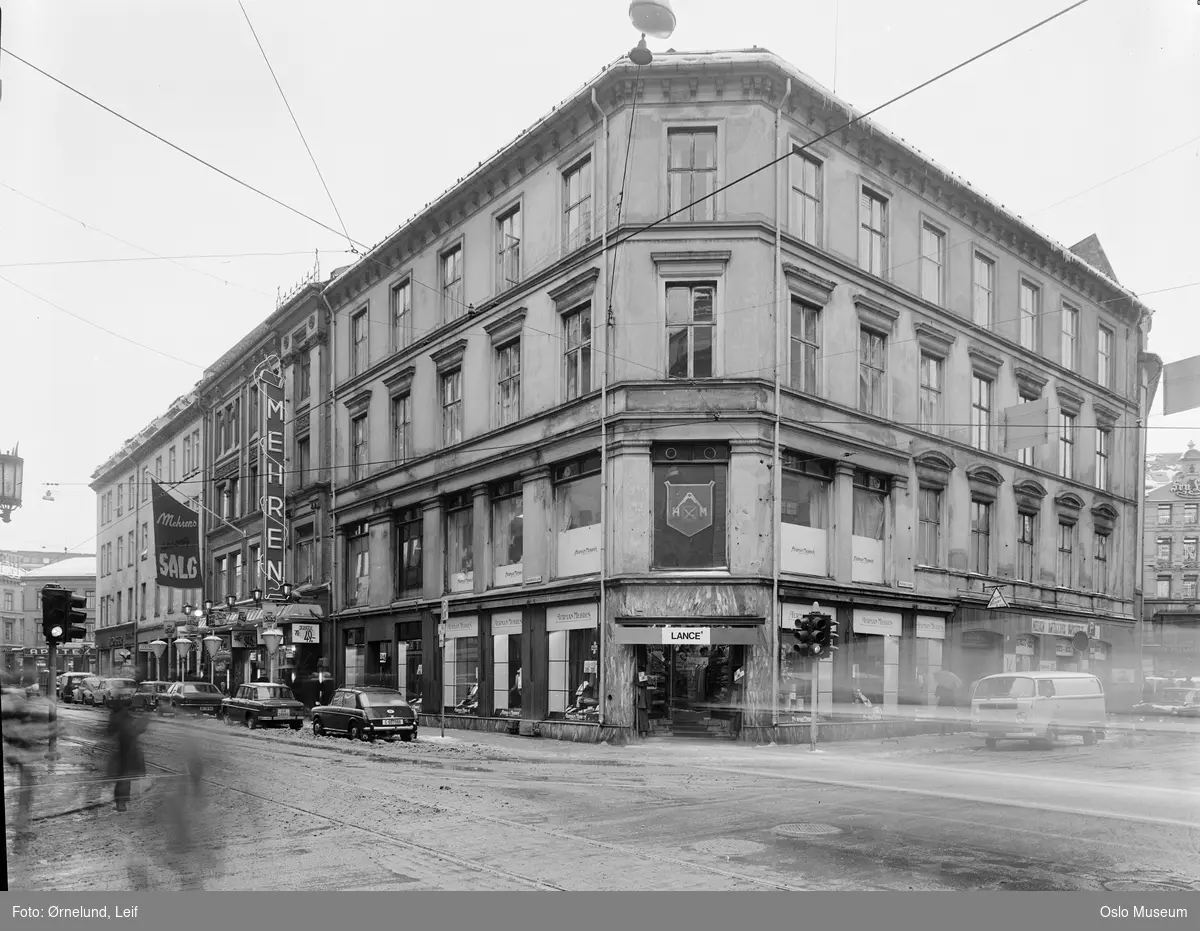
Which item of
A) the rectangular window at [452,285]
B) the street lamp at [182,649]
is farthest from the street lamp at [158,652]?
the rectangular window at [452,285]

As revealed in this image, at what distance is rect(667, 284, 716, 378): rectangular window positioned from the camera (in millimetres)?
27094

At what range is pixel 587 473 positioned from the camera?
28.5 meters

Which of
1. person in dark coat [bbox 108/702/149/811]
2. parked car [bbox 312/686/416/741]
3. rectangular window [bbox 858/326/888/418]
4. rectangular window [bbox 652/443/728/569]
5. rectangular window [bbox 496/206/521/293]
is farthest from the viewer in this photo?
rectangular window [bbox 496/206/521/293]

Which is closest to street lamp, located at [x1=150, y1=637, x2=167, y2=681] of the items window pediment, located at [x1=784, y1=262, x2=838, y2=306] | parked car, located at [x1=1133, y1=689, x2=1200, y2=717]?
window pediment, located at [x1=784, y1=262, x2=838, y2=306]

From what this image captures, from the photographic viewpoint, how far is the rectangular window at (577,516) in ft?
92.1

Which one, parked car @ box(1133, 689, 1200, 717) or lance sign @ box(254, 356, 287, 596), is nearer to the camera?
parked car @ box(1133, 689, 1200, 717)

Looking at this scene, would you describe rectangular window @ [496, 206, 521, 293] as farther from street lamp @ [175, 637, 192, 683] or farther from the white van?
street lamp @ [175, 637, 192, 683]

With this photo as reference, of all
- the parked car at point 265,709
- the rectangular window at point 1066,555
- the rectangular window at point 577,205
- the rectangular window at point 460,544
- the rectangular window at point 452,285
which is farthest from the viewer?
the rectangular window at point 1066,555

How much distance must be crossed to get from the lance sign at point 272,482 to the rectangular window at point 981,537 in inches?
1038

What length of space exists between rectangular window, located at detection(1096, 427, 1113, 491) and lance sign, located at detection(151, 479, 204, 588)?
35.5 metres

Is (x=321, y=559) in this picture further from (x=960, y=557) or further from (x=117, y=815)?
(x=117, y=815)

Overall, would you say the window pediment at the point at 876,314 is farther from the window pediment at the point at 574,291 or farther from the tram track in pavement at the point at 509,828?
the tram track in pavement at the point at 509,828

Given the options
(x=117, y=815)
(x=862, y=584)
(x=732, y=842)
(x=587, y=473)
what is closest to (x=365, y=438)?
(x=587, y=473)

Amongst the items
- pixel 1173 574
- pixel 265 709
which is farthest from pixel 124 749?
pixel 1173 574
